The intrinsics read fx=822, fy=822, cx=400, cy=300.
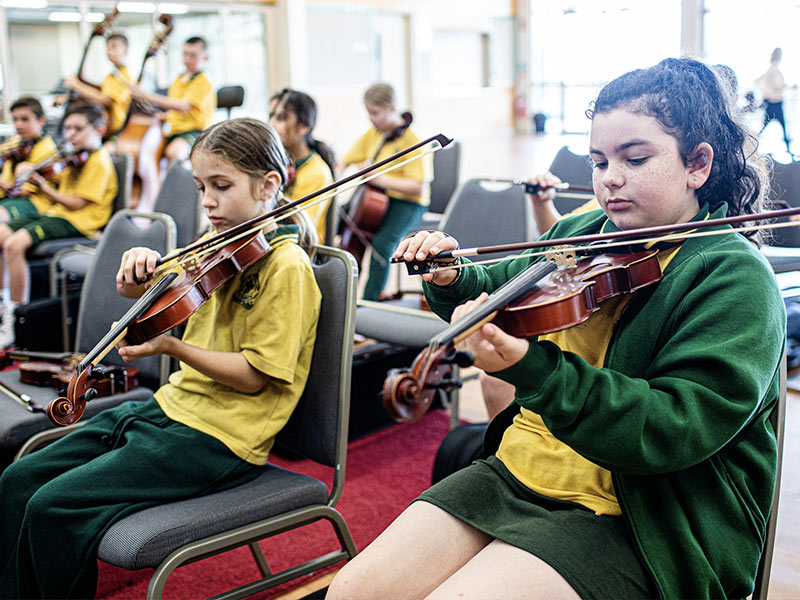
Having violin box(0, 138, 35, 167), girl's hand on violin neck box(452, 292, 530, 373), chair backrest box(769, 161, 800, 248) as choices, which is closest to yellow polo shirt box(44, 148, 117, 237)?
violin box(0, 138, 35, 167)

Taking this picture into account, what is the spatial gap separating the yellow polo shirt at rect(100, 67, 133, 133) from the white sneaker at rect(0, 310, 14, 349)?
150cm

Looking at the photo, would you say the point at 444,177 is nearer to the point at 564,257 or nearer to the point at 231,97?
the point at 231,97

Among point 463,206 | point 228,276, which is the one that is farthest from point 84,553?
point 463,206

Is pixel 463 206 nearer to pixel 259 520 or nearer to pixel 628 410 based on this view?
pixel 259 520

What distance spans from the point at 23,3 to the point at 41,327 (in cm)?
635

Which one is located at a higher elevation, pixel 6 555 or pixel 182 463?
pixel 182 463

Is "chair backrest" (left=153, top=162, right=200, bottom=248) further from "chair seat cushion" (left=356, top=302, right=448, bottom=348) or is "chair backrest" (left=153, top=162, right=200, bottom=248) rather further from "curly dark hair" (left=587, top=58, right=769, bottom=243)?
"curly dark hair" (left=587, top=58, right=769, bottom=243)

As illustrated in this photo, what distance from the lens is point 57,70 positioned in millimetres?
8672

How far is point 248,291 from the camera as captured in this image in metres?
1.55

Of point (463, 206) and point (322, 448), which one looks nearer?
point (322, 448)

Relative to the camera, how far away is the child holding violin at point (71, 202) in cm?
388

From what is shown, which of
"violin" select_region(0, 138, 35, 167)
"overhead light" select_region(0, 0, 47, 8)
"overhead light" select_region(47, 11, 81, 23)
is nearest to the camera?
"violin" select_region(0, 138, 35, 167)

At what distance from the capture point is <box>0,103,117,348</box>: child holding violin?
3.88 m

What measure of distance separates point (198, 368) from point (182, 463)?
17 centimetres
